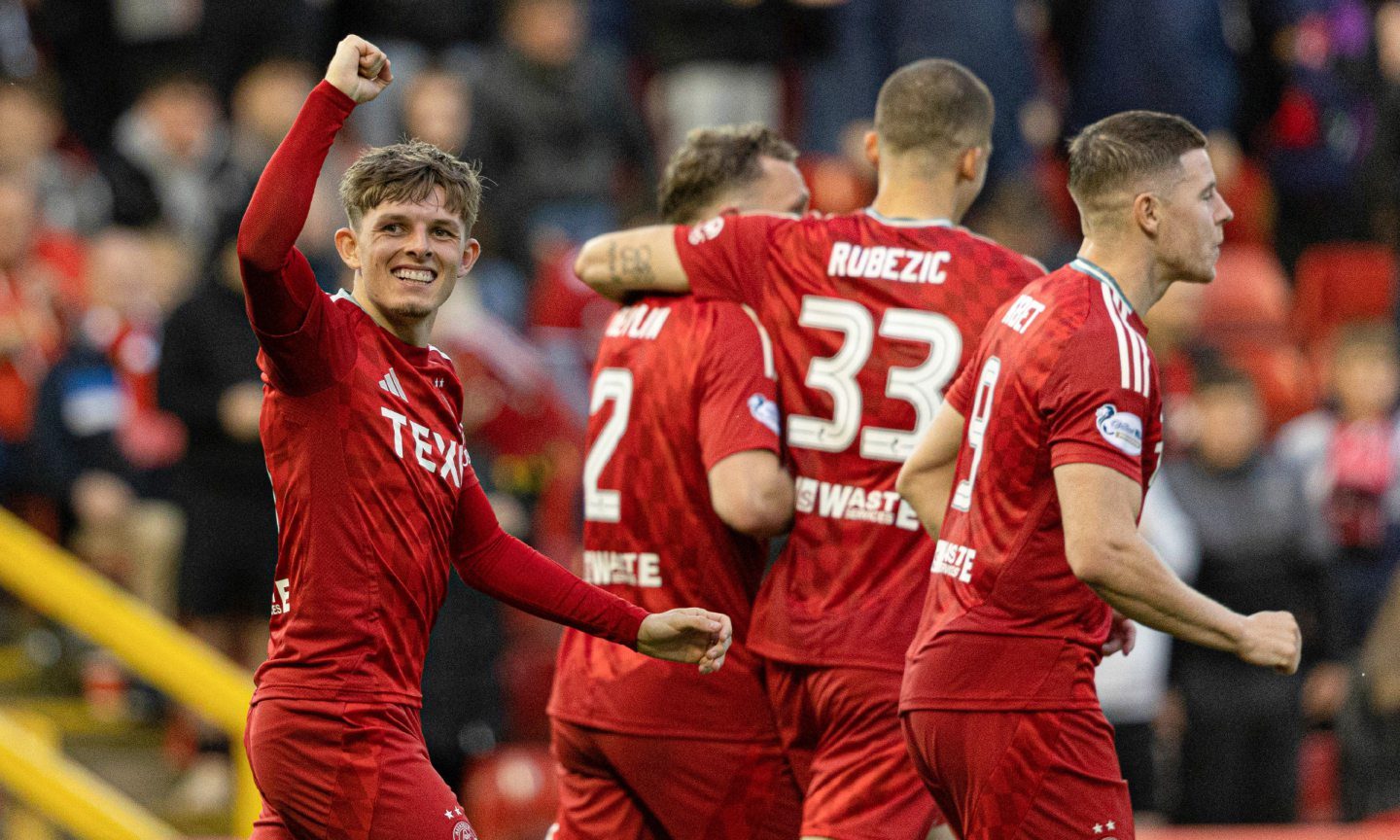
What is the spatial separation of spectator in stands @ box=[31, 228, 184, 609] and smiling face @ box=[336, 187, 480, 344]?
215 inches

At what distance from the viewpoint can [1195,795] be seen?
923cm

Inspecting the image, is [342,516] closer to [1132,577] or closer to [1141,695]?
[1132,577]

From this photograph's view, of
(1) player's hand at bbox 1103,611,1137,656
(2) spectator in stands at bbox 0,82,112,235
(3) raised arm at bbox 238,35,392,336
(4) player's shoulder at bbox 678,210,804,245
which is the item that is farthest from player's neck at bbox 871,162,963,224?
(2) spectator in stands at bbox 0,82,112,235

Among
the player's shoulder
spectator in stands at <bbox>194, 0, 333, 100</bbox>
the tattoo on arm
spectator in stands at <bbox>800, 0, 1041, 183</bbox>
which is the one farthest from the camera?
spectator in stands at <bbox>194, 0, 333, 100</bbox>

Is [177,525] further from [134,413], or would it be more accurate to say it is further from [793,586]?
[793,586]

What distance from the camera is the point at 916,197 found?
5684mm

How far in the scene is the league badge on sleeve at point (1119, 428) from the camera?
447 centimetres

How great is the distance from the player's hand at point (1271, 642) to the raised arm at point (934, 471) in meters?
0.92

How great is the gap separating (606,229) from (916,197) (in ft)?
19.7

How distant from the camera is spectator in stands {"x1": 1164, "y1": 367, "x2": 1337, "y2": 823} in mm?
9133

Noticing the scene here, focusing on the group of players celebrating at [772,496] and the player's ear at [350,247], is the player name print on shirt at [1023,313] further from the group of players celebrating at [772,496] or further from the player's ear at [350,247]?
the player's ear at [350,247]

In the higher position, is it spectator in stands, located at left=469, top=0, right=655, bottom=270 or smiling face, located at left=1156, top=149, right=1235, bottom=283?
spectator in stands, located at left=469, top=0, right=655, bottom=270

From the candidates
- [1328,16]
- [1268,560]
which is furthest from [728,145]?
[1328,16]

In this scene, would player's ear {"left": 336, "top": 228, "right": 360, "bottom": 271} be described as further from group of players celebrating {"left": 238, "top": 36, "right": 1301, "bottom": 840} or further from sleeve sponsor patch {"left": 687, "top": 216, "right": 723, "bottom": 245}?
sleeve sponsor patch {"left": 687, "top": 216, "right": 723, "bottom": 245}
